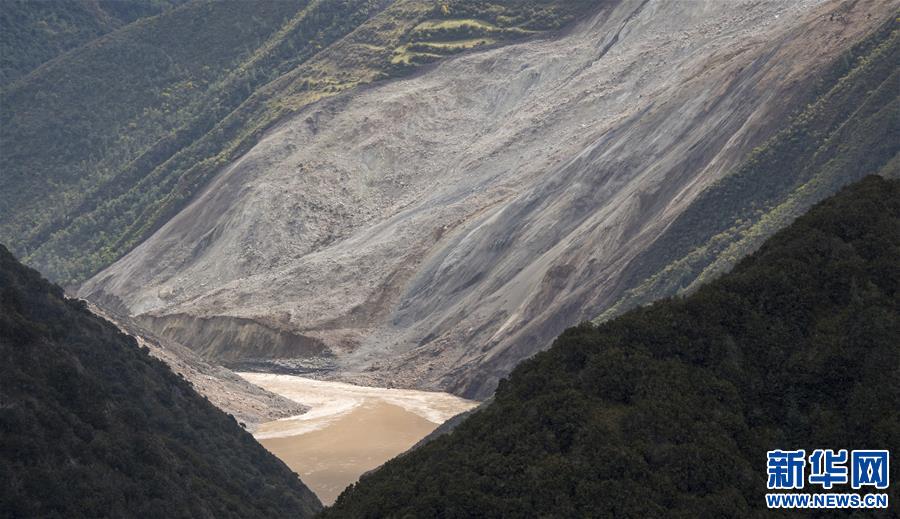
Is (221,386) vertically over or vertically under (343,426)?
over

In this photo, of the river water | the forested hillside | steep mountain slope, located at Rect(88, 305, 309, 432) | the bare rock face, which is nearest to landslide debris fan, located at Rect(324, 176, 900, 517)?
the river water

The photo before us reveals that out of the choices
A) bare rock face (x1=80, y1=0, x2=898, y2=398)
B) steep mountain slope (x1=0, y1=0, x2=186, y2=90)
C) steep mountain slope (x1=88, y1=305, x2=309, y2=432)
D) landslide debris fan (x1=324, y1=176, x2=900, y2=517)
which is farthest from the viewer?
steep mountain slope (x1=0, y1=0, x2=186, y2=90)

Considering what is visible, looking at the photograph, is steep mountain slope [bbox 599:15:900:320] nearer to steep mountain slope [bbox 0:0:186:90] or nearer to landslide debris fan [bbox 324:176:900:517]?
landslide debris fan [bbox 324:176:900:517]

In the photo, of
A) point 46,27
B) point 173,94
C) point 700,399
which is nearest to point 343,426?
point 700,399

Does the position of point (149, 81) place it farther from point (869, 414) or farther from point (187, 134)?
point (869, 414)

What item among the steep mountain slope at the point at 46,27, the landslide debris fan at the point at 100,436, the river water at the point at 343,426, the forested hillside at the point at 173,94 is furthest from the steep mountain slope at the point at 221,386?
the steep mountain slope at the point at 46,27

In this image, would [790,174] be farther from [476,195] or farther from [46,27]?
[46,27]

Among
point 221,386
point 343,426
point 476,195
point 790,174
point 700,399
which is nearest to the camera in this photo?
point 700,399
